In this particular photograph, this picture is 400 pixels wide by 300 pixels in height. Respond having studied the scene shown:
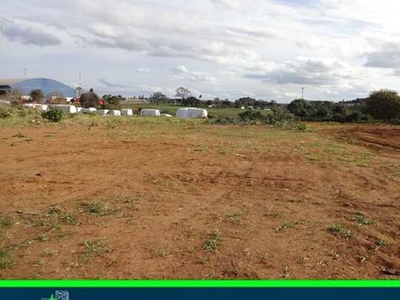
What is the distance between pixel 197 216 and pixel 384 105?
103 ft

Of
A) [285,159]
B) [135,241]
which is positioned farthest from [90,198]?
[285,159]

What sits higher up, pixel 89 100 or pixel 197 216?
pixel 89 100

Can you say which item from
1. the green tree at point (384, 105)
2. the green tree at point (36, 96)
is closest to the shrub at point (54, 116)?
the green tree at point (384, 105)

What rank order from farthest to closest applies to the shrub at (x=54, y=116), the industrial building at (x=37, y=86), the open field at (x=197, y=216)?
1. the industrial building at (x=37, y=86)
2. the shrub at (x=54, y=116)
3. the open field at (x=197, y=216)

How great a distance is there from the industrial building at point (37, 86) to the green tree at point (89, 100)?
9502 millimetres

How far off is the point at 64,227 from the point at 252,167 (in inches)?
199

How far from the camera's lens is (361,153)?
12.0m

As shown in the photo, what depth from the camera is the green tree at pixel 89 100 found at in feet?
165

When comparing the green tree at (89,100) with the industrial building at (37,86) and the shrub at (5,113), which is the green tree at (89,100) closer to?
the industrial building at (37,86)

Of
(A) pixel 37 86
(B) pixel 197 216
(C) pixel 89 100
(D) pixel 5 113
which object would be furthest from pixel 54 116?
(A) pixel 37 86

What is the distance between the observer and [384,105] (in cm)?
3344

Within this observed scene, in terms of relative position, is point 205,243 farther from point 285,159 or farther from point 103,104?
point 103,104

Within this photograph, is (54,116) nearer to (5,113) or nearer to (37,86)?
(5,113)

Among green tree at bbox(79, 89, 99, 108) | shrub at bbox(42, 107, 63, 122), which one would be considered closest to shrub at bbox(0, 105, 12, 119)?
shrub at bbox(42, 107, 63, 122)
